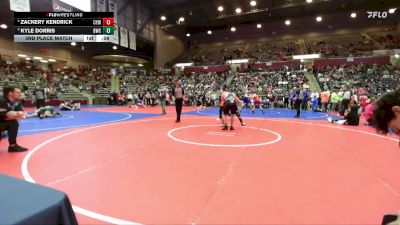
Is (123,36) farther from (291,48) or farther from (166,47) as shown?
(291,48)

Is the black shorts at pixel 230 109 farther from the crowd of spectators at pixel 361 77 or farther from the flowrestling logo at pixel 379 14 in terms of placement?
the flowrestling logo at pixel 379 14

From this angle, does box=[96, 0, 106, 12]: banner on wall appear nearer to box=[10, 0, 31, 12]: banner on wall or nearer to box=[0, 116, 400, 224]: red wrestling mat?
box=[10, 0, 31, 12]: banner on wall

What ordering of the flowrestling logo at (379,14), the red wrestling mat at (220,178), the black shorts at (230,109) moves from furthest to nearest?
the flowrestling logo at (379,14), the black shorts at (230,109), the red wrestling mat at (220,178)

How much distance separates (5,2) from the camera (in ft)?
65.6

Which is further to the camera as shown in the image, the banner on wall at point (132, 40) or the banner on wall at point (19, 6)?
the banner on wall at point (132, 40)

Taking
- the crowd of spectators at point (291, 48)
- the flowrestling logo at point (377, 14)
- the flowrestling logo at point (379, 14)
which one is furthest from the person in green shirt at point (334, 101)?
the flowrestling logo at point (377, 14)

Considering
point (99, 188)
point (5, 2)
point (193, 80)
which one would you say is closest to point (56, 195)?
point (99, 188)


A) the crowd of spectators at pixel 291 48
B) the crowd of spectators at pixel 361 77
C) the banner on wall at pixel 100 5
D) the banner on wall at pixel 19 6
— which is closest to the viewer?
the banner on wall at pixel 19 6

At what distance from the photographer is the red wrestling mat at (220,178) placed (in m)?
2.80
